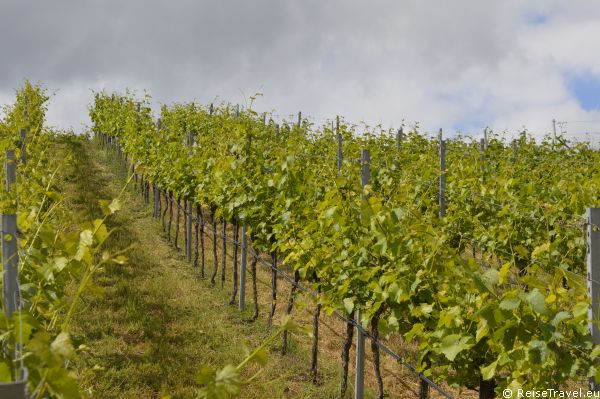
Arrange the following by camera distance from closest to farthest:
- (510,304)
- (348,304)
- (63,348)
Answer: (63,348) < (510,304) < (348,304)

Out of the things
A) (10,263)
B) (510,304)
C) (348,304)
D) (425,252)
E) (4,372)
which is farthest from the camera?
(348,304)

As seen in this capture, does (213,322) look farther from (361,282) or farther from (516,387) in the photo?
(516,387)

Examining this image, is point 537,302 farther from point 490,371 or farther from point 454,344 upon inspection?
point 454,344

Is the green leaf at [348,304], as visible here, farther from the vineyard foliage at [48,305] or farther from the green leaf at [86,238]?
the green leaf at [86,238]

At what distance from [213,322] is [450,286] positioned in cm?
481

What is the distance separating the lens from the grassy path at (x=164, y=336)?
19.9 feet

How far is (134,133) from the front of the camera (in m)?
15.7

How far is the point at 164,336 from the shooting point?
24.2 ft

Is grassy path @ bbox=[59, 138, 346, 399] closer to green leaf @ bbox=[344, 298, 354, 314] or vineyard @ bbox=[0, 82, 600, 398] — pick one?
vineyard @ bbox=[0, 82, 600, 398]

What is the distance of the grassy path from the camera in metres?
6.08

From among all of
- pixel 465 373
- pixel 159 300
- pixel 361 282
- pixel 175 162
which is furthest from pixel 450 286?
pixel 175 162

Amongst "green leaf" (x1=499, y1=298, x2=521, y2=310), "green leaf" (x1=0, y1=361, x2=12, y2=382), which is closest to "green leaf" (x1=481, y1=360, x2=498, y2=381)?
"green leaf" (x1=499, y1=298, x2=521, y2=310)

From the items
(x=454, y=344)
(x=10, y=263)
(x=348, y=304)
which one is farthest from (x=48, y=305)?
(x=348, y=304)

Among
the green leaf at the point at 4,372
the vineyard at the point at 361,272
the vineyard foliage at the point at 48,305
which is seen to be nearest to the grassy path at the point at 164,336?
the vineyard at the point at 361,272
